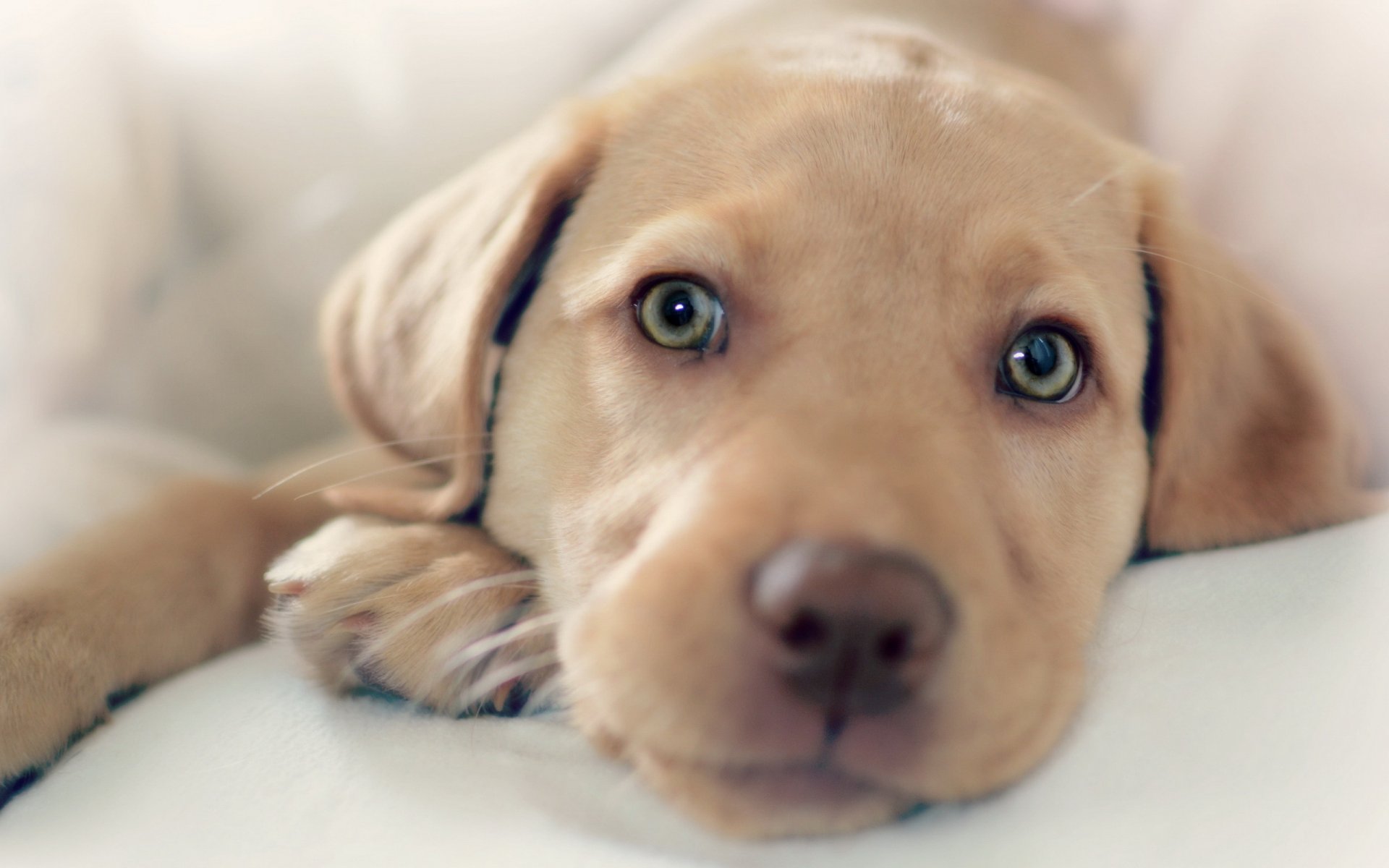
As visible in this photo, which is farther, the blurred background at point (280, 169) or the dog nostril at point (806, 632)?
the blurred background at point (280, 169)

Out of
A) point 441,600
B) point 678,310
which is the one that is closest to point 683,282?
point 678,310

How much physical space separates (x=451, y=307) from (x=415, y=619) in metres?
0.73

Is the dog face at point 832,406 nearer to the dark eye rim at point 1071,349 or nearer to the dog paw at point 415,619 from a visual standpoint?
the dark eye rim at point 1071,349

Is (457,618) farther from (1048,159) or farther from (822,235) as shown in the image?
(1048,159)

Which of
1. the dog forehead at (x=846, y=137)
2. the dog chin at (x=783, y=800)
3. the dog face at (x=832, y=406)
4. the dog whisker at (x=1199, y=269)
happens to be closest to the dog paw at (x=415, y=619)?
the dog face at (x=832, y=406)

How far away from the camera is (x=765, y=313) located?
1880 mm

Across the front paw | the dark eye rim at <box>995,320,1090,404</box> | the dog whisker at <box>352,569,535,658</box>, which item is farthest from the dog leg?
the dark eye rim at <box>995,320,1090,404</box>

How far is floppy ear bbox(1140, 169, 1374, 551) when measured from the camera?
7.11ft

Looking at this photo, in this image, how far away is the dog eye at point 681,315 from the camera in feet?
6.36

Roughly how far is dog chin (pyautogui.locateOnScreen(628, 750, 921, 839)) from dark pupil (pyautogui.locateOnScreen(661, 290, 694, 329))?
83 cm

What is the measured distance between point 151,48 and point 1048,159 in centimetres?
301

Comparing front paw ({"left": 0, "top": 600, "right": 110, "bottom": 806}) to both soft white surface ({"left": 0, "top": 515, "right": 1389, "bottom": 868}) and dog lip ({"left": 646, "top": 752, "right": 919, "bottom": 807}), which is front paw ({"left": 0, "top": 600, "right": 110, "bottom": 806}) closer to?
soft white surface ({"left": 0, "top": 515, "right": 1389, "bottom": 868})

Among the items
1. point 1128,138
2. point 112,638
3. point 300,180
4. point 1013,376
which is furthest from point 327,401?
point 1128,138

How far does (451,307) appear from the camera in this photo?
2273mm
